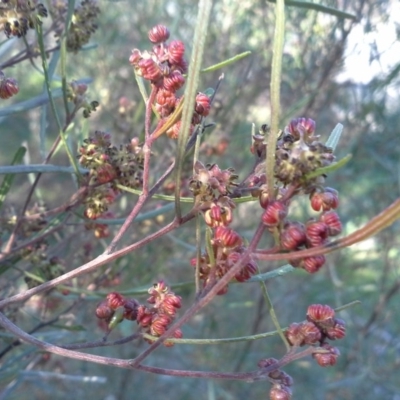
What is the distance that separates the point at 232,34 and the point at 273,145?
5.70ft

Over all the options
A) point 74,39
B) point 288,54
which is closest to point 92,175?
point 74,39

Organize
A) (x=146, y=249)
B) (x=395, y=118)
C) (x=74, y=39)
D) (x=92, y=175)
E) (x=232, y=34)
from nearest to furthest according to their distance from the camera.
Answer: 1. (x=92, y=175)
2. (x=74, y=39)
3. (x=146, y=249)
4. (x=395, y=118)
5. (x=232, y=34)

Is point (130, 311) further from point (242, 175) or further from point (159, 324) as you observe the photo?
point (242, 175)

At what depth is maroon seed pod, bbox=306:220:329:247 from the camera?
51cm

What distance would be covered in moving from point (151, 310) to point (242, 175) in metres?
1.53

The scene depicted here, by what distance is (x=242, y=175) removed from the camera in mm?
2154

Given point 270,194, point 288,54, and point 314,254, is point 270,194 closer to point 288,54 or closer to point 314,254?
point 314,254

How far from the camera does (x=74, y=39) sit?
844mm

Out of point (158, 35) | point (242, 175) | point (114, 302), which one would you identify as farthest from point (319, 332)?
point (242, 175)

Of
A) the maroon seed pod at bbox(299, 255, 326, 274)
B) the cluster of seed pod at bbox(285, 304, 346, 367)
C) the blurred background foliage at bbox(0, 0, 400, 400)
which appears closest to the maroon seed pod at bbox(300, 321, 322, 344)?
the cluster of seed pod at bbox(285, 304, 346, 367)

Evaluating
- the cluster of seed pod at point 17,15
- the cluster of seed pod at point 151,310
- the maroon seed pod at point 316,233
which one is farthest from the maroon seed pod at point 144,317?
the cluster of seed pod at point 17,15

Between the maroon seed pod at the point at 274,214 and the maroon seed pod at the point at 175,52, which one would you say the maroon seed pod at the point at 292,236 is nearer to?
the maroon seed pod at the point at 274,214

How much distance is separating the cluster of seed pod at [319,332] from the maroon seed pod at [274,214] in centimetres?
14

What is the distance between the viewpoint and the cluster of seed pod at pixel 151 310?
0.62m
